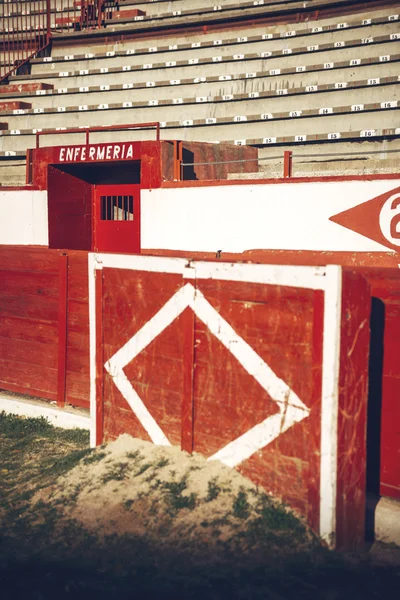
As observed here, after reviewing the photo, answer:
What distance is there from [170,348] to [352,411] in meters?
1.68

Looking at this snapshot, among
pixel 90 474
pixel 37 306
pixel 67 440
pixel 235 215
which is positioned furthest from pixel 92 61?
pixel 90 474

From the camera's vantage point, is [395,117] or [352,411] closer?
[352,411]

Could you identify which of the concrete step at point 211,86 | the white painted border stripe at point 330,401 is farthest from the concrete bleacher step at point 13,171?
the white painted border stripe at point 330,401

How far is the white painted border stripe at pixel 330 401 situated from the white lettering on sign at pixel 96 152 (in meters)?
9.44

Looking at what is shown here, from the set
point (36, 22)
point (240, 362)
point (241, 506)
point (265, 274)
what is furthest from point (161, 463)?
point (36, 22)

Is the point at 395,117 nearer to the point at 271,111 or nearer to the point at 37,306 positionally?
the point at 271,111

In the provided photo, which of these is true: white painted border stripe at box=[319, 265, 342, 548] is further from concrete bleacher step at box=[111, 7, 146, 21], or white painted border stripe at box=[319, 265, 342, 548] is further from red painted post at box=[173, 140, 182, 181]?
concrete bleacher step at box=[111, 7, 146, 21]

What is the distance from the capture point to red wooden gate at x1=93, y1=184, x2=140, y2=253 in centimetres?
1376

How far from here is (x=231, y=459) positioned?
5184 mm

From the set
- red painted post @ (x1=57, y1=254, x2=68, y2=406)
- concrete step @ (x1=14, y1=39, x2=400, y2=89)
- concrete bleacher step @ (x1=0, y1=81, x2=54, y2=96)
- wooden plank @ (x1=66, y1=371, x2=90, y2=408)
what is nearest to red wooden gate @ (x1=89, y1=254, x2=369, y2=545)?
wooden plank @ (x1=66, y1=371, x2=90, y2=408)

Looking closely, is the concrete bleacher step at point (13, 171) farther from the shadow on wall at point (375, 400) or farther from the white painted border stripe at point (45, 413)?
the shadow on wall at point (375, 400)

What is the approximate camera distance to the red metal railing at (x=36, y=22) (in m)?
19.2

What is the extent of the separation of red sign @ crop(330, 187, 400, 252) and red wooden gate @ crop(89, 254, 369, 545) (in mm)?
5471

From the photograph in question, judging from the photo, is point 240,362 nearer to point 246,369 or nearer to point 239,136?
point 246,369
